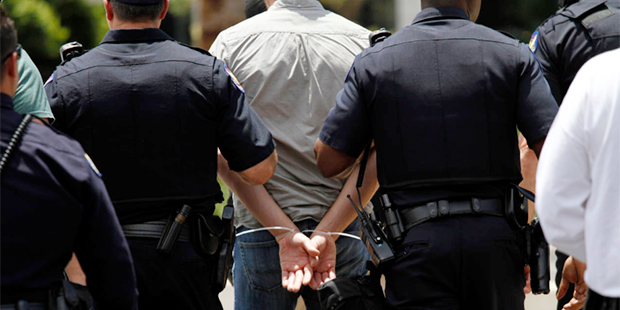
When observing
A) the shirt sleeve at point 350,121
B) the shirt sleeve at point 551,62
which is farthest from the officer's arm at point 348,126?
the shirt sleeve at point 551,62

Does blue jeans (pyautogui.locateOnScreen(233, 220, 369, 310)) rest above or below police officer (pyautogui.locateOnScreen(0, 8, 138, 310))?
below

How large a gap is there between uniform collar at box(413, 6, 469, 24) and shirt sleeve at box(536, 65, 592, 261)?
0.95 meters

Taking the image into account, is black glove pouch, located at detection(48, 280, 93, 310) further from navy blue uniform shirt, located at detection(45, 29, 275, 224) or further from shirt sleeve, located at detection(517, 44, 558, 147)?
shirt sleeve, located at detection(517, 44, 558, 147)

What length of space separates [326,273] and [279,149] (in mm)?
575

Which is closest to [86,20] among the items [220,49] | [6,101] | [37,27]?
[37,27]

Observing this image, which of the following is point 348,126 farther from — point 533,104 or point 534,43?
point 534,43

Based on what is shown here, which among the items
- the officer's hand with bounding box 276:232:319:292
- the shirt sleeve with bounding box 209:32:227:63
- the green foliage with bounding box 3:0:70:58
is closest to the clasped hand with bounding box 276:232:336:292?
the officer's hand with bounding box 276:232:319:292

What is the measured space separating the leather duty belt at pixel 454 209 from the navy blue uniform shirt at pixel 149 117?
0.68m

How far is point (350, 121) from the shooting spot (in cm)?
300

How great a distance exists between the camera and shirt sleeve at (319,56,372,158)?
2986mm

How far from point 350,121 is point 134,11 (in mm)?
917

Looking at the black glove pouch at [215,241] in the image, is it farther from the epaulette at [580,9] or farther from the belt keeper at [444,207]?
the epaulette at [580,9]

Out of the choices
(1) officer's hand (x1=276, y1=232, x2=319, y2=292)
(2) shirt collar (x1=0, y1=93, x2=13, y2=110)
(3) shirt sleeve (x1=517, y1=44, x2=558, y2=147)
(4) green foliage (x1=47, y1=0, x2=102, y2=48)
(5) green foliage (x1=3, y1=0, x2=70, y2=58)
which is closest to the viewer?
(2) shirt collar (x1=0, y1=93, x2=13, y2=110)

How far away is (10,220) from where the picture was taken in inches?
80.7
